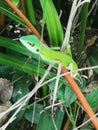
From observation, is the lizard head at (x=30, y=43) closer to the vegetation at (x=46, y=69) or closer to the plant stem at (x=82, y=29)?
the vegetation at (x=46, y=69)

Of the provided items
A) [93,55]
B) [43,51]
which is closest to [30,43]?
[43,51]

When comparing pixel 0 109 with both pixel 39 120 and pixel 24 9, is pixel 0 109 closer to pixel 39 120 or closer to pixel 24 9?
pixel 39 120

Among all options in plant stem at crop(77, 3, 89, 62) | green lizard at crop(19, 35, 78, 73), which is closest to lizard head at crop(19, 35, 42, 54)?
green lizard at crop(19, 35, 78, 73)

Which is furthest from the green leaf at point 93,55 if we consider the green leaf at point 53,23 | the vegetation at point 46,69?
the green leaf at point 53,23

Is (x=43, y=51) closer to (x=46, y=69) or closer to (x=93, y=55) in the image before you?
(x=46, y=69)

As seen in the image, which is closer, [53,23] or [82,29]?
[53,23]

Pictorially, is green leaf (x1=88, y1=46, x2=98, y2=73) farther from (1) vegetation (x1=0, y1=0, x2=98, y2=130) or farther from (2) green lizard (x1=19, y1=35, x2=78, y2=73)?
(2) green lizard (x1=19, y1=35, x2=78, y2=73)

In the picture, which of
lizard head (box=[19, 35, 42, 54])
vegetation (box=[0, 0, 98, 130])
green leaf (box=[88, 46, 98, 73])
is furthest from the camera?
green leaf (box=[88, 46, 98, 73])
